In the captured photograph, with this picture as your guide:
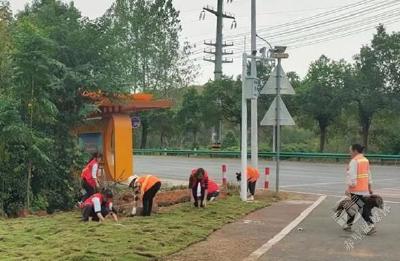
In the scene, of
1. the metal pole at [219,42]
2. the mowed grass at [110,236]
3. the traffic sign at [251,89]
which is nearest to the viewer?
the mowed grass at [110,236]

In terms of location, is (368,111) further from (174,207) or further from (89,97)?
(174,207)

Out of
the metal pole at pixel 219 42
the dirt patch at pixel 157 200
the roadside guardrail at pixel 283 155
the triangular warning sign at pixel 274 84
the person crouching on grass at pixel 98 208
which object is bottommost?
the dirt patch at pixel 157 200

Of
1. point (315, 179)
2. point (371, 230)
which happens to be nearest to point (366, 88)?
point (315, 179)

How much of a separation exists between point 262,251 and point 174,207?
16.1 ft

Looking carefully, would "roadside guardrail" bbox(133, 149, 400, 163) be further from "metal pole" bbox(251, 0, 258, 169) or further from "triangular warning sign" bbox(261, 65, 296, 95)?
Answer: "triangular warning sign" bbox(261, 65, 296, 95)

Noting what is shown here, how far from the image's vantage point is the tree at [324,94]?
40531 mm

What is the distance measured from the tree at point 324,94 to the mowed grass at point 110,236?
29382mm

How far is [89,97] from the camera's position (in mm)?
17281

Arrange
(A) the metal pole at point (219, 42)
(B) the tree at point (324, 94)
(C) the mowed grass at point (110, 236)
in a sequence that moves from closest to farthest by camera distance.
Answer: (C) the mowed grass at point (110, 236)
(B) the tree at point (324, 94)
(A) the metal pole at point (219, 42)

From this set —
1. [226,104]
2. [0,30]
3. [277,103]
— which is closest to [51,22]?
[0,30]

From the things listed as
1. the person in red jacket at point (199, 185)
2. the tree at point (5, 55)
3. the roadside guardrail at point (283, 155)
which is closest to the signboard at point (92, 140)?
the tree at point (5, 55)

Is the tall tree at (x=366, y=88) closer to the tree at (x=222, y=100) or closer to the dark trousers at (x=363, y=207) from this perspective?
the tree at (x=222, y=100)

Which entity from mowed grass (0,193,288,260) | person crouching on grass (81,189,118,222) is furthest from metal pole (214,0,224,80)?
person crouching on grass (81,189,118,222)

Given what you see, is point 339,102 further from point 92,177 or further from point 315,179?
point 92,177
